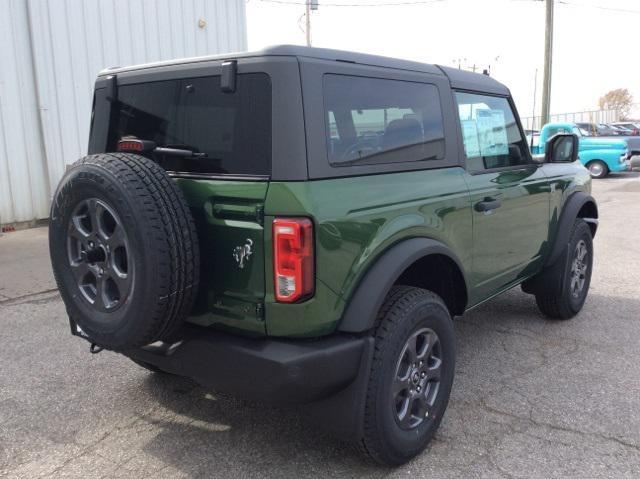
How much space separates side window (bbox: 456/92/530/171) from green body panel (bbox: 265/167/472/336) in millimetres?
784

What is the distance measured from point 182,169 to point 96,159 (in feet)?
1.33

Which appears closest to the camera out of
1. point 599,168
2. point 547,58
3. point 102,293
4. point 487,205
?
point 102,293

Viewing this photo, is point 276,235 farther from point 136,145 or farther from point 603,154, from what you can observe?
point 603,154

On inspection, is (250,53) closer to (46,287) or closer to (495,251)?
(495,251)

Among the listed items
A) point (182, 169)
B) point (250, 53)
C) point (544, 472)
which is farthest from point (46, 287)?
point (544, 472)

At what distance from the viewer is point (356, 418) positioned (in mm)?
2580

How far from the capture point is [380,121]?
2955 mm

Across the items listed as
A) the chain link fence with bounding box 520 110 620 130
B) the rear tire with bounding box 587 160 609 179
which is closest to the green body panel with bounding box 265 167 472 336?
the rear tire with bounding box 587 160 609 179

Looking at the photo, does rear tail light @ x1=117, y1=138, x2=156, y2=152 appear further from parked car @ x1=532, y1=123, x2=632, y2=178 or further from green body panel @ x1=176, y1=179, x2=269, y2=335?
parked car @ x1=532, y1=123, x2=632, y2=178

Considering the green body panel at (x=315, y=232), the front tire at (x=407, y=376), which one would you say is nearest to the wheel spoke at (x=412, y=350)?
the front tire at (x=407, y=376)

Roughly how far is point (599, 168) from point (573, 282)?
48.3 ft

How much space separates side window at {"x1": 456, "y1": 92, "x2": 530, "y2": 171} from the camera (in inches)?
142

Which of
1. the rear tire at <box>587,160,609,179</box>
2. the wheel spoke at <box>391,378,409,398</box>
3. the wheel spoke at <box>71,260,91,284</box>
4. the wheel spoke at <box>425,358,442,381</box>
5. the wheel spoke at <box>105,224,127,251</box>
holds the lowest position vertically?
the rear tire at <box>587,160,609,179</box>

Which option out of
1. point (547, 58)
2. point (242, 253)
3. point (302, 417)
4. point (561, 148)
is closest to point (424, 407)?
point (302, 417)
